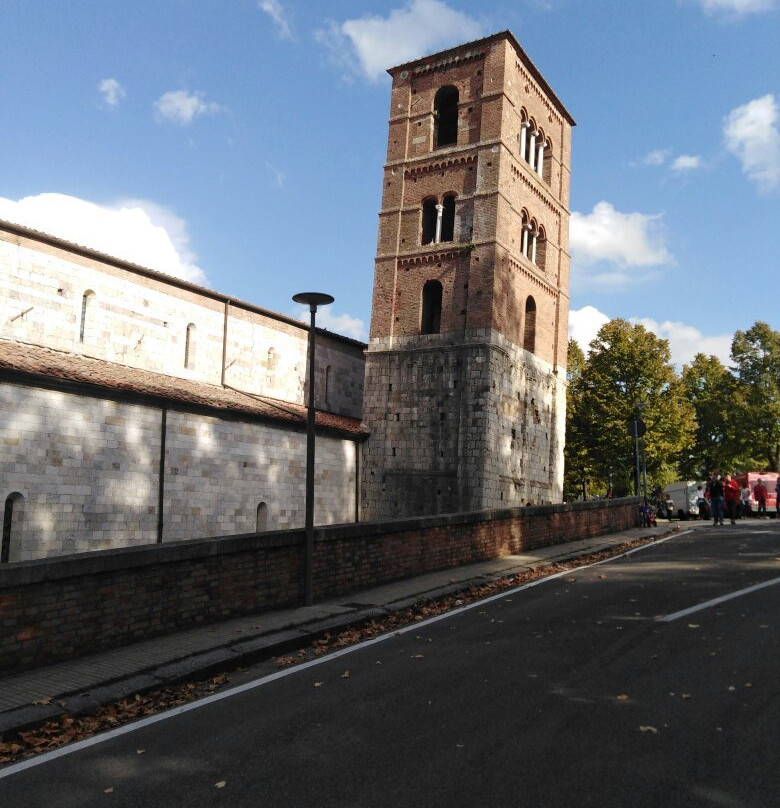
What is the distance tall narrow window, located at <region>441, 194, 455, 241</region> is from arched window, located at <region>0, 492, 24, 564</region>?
1884 cm

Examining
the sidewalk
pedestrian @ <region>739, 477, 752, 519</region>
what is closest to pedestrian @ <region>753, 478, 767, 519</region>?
pedestrian @ <region>739, 477, 752, 519</region>

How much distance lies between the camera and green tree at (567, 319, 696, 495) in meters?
42.2

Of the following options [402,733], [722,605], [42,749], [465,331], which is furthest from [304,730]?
[465,331]

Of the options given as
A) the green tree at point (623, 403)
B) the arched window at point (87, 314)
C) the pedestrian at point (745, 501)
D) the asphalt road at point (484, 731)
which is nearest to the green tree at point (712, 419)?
the green tree at point (623, 403)

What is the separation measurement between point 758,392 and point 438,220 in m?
32.7

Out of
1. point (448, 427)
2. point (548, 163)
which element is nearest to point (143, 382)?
point (448, 427)

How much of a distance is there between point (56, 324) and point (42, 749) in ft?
60.4

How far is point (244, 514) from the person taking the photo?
22000 millimetres

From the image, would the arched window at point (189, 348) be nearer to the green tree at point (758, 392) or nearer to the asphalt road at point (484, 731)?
the asphalt road at point (484, 731)

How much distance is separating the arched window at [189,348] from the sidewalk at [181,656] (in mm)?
15912

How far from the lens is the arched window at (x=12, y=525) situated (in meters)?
16.1

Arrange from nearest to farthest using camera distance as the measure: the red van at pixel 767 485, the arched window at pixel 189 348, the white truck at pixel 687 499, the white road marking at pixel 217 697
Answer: the white road marking at pixel 217 697
the arched window at pixel 189 348
the red van at pixel 767 485
the white truck at pixel 687 499

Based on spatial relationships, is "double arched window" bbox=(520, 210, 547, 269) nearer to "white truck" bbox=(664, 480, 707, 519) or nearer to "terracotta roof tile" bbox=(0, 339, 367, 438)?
"terracotta roof tile" bbox=(0, 339, 367, 438)

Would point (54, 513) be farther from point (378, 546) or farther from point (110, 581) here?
point (110, 581)
